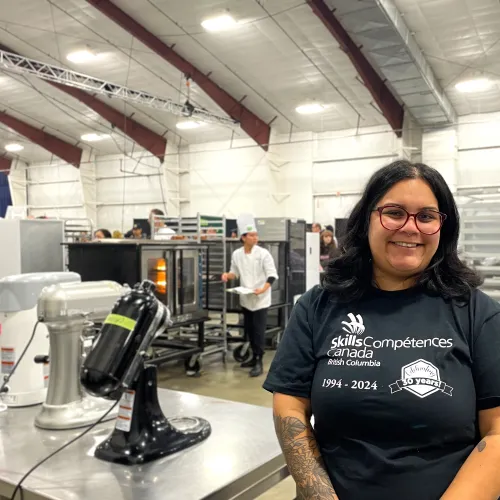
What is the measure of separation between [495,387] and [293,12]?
7.30m

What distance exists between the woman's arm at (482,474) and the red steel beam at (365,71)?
690 cm

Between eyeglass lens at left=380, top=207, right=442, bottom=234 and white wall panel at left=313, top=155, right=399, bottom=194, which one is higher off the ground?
white wall panel at left=313, top=155, right=399, bottom=194

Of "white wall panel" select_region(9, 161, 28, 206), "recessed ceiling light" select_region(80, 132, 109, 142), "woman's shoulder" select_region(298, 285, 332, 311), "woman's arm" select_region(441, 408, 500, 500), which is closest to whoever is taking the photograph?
"woman's arm" select_region(441, 408, 500, 500)

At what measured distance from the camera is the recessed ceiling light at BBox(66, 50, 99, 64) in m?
9.12

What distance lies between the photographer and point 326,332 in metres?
1.15

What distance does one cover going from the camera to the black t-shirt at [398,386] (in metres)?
1.02

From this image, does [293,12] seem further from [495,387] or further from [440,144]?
[495,387]

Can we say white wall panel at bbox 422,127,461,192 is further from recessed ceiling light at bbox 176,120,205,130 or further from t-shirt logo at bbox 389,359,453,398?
t-shirt logo at bbox 389,359,453,398

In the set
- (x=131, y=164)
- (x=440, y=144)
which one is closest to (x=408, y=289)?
(x=440, y=144)

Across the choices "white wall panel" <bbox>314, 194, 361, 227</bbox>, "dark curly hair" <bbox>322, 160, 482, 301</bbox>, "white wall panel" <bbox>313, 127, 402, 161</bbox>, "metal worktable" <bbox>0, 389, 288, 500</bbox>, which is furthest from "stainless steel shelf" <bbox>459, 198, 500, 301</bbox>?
"white wall panel" <bbox>314, 194, 361, 227</bbox>

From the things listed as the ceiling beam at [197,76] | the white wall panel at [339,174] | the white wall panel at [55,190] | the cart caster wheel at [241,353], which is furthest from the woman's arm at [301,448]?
the white wall panel at [55,190]

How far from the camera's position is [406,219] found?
1.14m

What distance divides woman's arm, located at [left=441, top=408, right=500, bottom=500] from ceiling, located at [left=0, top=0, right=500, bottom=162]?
19.2 ft

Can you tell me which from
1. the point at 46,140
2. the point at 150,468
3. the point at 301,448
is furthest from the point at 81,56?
the point at 301,448
